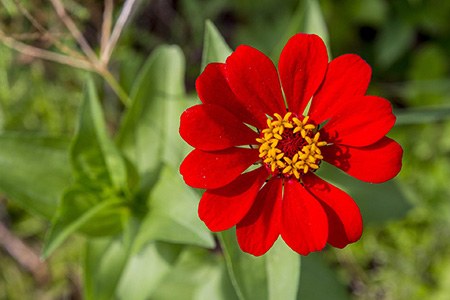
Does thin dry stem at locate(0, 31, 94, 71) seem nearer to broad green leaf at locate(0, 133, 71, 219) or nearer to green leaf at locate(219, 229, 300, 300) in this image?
broad green leaf at locate(0, 133, 71, 219)

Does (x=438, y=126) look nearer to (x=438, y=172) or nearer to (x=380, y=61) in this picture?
(x=438, y=172)

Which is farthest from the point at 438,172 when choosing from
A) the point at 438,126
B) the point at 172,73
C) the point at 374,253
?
the point at 172,73

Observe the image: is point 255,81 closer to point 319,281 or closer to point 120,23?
point 120,23

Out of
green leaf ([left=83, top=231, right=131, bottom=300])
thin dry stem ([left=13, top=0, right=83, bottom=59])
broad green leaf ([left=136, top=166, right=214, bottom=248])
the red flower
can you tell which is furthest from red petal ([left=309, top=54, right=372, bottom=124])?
thin dry stem ([left=13, top=0, right=83, bottom=59])

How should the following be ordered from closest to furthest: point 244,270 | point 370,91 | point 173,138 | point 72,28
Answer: point 244,270
point 173,138
point 72,28
point 370,91

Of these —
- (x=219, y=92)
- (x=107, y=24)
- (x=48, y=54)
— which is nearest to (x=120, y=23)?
(x=107, y=24)
